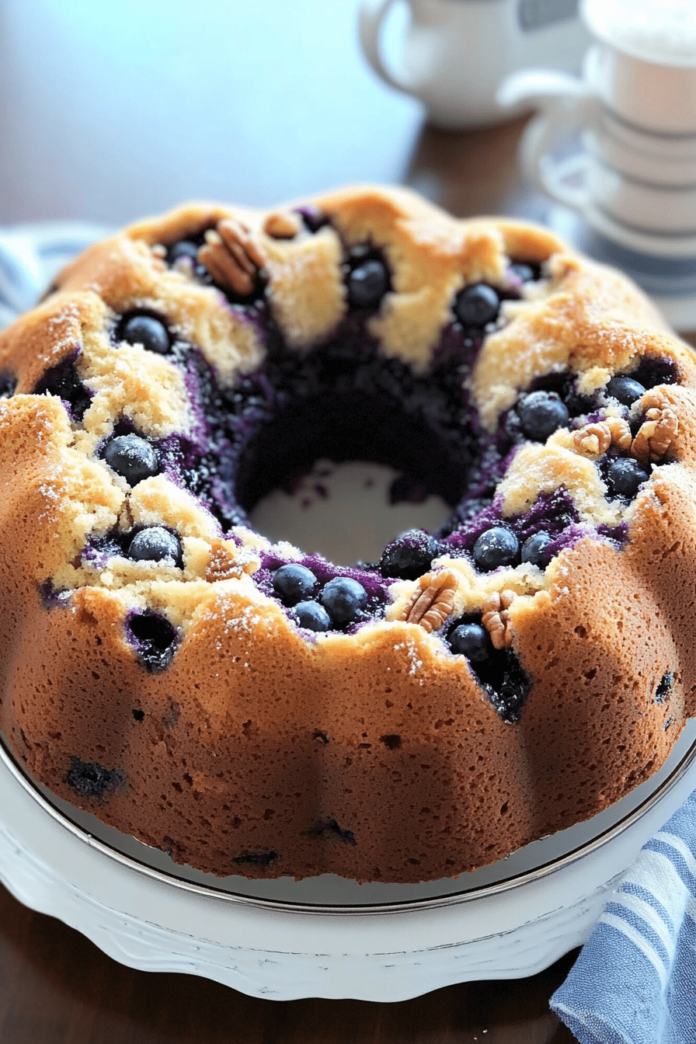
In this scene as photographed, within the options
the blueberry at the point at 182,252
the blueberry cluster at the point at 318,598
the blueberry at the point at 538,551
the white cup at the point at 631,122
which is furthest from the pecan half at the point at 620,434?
the white cup at the point at 631,122

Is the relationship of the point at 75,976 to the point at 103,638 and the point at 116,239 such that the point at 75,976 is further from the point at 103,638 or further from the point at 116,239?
the point at 116,239

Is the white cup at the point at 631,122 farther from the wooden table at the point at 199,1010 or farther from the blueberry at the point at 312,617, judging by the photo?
the wooden table at the point at 199,1010

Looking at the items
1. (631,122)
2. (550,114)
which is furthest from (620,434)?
(550,114)

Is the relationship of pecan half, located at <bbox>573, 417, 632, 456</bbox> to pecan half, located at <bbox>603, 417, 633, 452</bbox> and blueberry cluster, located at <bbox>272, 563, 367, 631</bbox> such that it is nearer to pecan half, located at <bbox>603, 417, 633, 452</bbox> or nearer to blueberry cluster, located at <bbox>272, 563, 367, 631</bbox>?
pecan half, located at <bbox>603, 417, 633, 452</bbox>

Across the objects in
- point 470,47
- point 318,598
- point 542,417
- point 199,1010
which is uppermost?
point 470,47

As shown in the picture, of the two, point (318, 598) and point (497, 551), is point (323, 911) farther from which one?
point (497, 551)

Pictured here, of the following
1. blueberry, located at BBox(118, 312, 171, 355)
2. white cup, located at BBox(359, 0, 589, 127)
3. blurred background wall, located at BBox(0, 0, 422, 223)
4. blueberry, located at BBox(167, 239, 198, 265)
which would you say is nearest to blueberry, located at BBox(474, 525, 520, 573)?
blueberry, located at BBox(118, 312, 171, 355)
